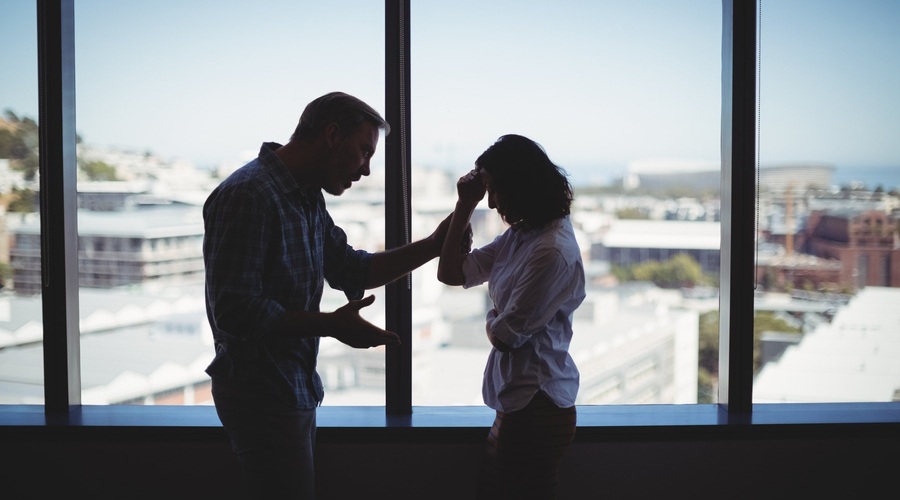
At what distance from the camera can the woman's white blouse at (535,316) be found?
1733 mm

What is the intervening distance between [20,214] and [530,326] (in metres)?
1.87

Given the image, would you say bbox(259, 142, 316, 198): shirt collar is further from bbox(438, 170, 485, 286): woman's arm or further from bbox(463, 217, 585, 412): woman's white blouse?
bbox(463, 217, 585, 412): woman's white blouse

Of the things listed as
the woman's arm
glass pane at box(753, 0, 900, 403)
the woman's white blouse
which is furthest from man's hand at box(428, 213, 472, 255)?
glass pane at box(753, 0, 900, 403)

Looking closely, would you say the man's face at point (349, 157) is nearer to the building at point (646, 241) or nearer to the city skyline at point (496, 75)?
the city skyline at point (496, 75)

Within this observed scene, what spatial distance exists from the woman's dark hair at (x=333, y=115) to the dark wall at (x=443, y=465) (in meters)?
1.07

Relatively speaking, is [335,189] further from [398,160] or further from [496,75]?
[496,75]

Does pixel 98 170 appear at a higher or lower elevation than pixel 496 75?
lower

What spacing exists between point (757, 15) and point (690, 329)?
108 centimetres

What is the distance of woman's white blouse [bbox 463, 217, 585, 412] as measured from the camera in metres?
1.73

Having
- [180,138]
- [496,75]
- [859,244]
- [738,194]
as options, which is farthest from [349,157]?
[859,244]

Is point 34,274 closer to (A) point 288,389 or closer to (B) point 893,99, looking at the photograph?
(A) point 288,389

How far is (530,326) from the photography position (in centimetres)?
174

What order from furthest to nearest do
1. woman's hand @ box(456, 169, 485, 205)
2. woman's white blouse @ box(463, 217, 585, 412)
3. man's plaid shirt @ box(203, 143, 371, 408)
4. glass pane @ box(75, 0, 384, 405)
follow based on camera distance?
glass pane @ box(75, 0, 384, 405) < woman's hand @ box(456, 169, 485, 205) < woman's white blouse @ box(463, 217, 585, 412) < man's plaid shirt @ box(203, 143, 371, 408)

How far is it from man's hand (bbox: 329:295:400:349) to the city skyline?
0.91m
